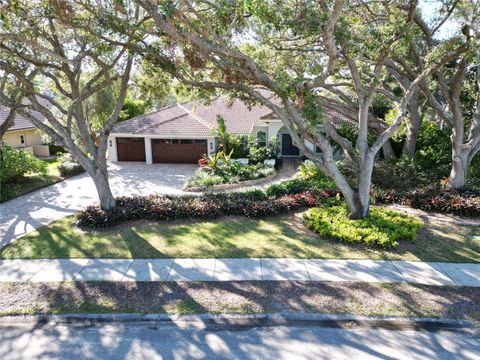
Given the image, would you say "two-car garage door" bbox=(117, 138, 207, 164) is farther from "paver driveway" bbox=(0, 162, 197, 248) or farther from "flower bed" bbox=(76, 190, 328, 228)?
"flower bed" bbox=(76, 190, 328, 228)

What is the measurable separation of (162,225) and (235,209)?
8.40ft

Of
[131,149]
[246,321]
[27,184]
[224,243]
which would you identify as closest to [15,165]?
[27,184]

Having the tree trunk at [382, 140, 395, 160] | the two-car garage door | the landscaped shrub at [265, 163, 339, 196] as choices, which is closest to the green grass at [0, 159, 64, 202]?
the two-car garage door

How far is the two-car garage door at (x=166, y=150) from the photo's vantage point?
2414 cm

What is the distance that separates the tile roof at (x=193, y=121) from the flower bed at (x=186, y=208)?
10032 mm

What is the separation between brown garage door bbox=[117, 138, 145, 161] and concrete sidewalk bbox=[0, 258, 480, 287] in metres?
16.5

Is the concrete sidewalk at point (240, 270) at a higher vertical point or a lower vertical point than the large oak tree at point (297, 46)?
lower

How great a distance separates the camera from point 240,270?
858 centimetres

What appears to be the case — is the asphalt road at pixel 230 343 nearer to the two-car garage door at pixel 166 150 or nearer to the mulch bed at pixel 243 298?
the mulch bed at pixel 243 298

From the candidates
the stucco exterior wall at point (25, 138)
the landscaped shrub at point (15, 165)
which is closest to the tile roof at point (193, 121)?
the landscaped shrub at point (15, 165)

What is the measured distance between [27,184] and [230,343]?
1603cm

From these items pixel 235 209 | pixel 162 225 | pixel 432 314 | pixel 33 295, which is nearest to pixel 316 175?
pixel 235 209

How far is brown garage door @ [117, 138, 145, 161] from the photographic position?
82.3 feet

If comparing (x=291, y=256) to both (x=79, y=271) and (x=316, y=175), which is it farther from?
(x=316, y=175)
